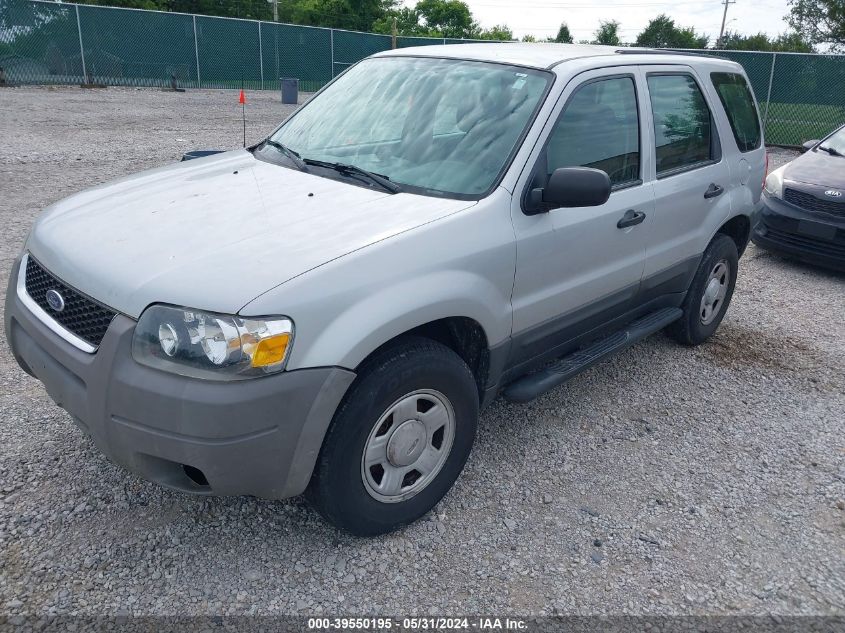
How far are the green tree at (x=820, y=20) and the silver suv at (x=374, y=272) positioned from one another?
46.5 metres

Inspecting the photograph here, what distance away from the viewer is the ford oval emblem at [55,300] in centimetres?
261

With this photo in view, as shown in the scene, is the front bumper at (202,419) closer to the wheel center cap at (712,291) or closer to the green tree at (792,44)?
the wheel center cap at (712,291)

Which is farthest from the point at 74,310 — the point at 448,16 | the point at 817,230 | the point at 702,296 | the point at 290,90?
the point at 448,16

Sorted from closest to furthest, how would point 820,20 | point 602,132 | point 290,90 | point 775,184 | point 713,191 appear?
point 602,132, point 713,191, point 775,184, point 290,90, point 820,20

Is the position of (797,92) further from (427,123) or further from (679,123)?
(427,123)

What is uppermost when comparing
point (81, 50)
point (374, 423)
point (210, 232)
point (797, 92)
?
point (81, 50)

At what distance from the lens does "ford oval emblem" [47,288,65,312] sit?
2.61 metres

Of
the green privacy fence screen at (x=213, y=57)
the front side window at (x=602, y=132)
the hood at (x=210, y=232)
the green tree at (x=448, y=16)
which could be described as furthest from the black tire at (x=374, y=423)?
the green tree at (x=448, y=16)

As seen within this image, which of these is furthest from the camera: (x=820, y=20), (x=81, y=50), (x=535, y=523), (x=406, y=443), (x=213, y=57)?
(x=820, y=20)

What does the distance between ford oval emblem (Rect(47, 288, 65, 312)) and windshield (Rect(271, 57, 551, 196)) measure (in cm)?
140

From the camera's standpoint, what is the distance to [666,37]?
55.8 metres

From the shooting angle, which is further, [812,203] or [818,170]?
[818,170]

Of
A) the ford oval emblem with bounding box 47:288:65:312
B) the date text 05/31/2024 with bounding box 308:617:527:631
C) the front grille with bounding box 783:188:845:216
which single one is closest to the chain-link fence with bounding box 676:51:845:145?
the front grille with bounding box 783:188:845:216

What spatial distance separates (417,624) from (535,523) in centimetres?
80
